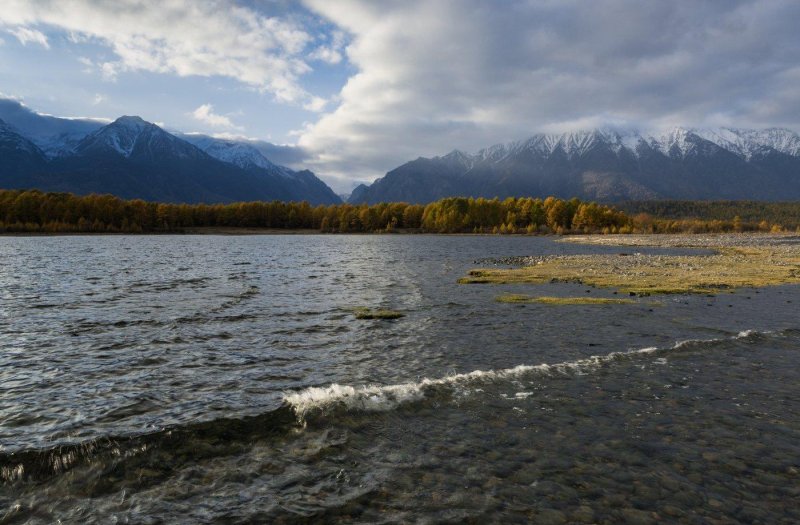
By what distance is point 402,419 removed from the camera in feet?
47.1

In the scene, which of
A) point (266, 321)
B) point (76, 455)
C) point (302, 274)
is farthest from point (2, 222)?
point (76, 455)

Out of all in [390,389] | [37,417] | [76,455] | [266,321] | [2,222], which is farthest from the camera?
[2,222]

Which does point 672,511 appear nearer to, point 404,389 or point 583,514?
point 583,514

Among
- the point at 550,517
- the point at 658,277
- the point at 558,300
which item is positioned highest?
the point at 658,277

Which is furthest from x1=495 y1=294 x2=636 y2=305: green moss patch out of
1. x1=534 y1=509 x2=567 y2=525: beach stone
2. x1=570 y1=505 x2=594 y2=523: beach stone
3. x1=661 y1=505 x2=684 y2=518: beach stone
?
x1=534 y1=509 x2=567 y2=525: beach stone

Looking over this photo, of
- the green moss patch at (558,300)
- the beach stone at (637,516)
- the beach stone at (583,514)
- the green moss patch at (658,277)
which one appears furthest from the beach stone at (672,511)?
the green moss patch at (658,277)

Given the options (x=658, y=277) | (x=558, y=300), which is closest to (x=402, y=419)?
(x=558, y=300)

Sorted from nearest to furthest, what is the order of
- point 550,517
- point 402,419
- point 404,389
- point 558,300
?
point 550,517
point 402,419
point 404,389
point 558,300

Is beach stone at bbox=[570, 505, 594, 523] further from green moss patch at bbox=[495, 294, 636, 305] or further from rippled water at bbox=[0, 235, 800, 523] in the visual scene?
green moss patch at bbox=[495, 294, 636, 305]

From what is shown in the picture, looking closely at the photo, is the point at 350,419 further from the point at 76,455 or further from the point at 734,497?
the point at 734,497

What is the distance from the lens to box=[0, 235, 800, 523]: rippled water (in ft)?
32.5

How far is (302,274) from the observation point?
191 feet

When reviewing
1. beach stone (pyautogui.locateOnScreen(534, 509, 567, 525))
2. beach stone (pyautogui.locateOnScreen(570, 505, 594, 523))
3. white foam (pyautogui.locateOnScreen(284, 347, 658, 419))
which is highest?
beach stone (pyautogui.locateOnScreen(570, 505, 594, 523))

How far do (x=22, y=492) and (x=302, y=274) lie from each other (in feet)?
159
